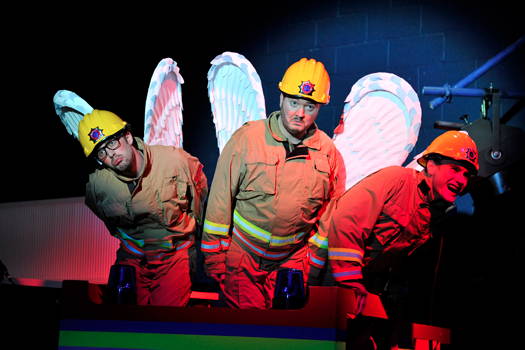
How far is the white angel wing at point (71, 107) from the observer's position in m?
3.82

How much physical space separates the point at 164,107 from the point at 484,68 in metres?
1.83

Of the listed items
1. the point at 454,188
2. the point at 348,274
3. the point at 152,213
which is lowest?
the point at 348,274

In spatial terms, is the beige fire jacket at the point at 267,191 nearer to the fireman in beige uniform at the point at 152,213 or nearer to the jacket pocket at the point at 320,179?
the jacket pocket at the point at 320,179

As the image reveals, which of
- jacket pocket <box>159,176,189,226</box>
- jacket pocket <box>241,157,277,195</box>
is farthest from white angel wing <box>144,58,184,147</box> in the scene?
jacket pocket <box>241,157,277,195</box>

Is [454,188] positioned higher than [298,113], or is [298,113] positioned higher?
[298,113]

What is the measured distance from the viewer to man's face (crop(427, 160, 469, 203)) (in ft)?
9.89

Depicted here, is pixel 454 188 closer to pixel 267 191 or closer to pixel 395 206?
pixel 395 206

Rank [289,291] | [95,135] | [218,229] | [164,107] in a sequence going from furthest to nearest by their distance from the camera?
[164,107] < [95,135] < [218,229] < [289,291]

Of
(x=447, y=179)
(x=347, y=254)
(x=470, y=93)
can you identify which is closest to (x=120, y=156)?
(x=347, y=254)

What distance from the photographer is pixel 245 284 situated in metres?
3.24

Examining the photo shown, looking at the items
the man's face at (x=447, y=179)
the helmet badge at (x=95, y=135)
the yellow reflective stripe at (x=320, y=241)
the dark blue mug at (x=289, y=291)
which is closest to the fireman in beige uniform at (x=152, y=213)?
the helmet badge at (x=95, y=135)

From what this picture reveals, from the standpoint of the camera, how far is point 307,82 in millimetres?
3104

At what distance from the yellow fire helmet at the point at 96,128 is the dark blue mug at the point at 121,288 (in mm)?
1391

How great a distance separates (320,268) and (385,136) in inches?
31.7
